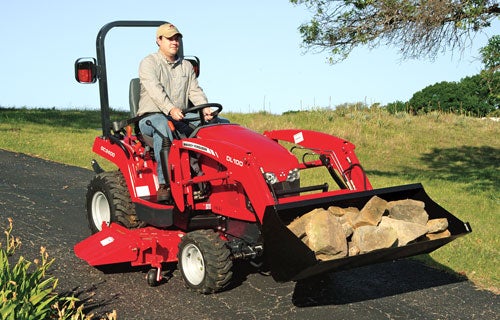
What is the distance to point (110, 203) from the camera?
24.5 ft

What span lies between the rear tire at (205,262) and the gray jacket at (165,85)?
1.32m

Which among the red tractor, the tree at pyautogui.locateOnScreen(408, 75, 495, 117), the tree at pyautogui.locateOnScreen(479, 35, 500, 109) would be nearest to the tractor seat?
the red tractor

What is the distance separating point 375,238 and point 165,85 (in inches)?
107

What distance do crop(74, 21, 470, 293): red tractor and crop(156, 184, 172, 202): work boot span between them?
88 millimetres

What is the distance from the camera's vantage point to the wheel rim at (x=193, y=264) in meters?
6.32

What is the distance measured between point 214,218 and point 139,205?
97 centimetres

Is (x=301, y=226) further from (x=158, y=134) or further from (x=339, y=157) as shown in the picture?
(x=158, y=134)

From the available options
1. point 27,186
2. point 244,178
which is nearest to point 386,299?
point 244,178

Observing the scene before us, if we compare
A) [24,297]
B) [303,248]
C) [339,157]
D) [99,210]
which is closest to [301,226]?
[303,248]

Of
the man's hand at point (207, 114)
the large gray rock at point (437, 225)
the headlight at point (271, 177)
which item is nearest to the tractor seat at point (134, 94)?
the man's hand at point (207, 114)

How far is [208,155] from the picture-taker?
6.27m

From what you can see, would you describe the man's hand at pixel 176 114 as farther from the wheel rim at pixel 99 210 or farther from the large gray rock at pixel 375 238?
the large gray rock at pixel 375 238

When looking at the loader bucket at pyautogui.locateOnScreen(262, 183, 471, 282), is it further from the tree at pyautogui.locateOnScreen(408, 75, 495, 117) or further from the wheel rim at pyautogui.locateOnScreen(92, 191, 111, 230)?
the tree at pyautogui.locateOnScreen(408, 75, 495, 117)

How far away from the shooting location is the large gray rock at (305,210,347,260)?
5.53m
